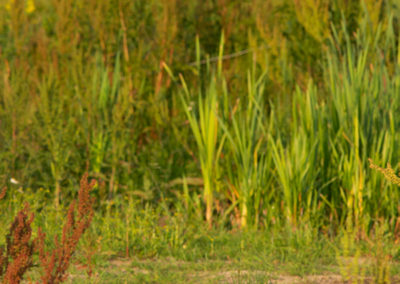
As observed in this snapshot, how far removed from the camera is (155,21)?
6.85 meters

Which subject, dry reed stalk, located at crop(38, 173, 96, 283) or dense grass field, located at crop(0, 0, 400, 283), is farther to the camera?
dense grass field, located at crop(0, 0, 400, 283)

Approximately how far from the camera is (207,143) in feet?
16.2

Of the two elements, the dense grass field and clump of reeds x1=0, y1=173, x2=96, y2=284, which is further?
the dense grass field

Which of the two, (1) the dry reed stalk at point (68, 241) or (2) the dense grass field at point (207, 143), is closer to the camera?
(1) the dry reed stalk at point (68, 241)

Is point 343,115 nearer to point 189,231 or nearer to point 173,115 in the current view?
point 189,231

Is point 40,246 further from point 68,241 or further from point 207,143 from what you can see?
point 207,143

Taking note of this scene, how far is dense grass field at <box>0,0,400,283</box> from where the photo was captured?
426 centimetres

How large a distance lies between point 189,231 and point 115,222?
53 centimetres

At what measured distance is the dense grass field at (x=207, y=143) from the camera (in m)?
4.26

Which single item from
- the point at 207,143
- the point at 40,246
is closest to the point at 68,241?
the point at 40,246

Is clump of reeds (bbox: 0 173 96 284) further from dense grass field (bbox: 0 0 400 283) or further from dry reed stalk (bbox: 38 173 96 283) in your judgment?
dense grass field (bbox: 0 0 400 283)

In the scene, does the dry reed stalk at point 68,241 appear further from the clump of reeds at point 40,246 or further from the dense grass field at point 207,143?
the dense grass field at point 207,143

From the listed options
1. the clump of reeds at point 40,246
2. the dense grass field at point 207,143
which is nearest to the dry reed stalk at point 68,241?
the clump of reeds at point 40,246

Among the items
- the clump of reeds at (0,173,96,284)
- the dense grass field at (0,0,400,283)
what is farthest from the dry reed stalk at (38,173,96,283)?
the dense grass field at (0,0,400,283)
